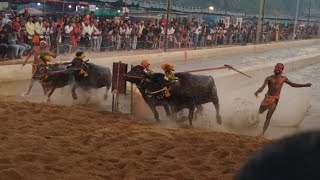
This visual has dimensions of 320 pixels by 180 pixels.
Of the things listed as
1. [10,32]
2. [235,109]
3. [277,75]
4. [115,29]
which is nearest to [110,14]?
[115,29]

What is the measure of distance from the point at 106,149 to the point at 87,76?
5.70m

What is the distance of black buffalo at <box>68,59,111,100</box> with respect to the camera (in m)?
12.9

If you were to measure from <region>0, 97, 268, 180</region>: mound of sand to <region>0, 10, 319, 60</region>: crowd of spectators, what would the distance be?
9.12 m

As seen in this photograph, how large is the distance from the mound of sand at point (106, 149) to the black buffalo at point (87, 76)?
2363mm

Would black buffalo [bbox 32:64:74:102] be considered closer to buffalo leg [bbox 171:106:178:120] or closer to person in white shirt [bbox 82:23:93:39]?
buffalo leg [bbox 171:106:178:120]

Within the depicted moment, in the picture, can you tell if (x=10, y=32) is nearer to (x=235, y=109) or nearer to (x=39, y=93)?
(x=39, y=93)

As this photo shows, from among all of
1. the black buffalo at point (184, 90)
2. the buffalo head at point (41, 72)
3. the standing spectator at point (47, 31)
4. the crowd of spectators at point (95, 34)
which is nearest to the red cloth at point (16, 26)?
the crowd of spectators at point (95, 34)

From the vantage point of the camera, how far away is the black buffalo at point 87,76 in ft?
42.2

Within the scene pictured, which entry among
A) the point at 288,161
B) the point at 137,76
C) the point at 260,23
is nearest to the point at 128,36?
the point at 137,76

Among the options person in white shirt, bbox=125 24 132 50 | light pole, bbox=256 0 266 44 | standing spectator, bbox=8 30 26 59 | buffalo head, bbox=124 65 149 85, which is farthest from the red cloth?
light pole, bbox=256 0 266 44

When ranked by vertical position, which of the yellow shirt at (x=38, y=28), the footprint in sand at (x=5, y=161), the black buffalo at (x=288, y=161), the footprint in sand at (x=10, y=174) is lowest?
the footprint in sand at (x=5, y=161)

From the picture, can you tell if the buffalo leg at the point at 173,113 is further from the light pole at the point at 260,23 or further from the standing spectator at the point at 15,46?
the light pole at the point at 260,23

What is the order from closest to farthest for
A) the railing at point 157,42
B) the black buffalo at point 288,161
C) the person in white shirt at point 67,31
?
the black buffalo at point 288,161, the person in white shirt at point 67,31, the railing at point 157,42

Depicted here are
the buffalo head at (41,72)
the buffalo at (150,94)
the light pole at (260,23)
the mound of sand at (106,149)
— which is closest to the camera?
the mound of sand at (106,149)
